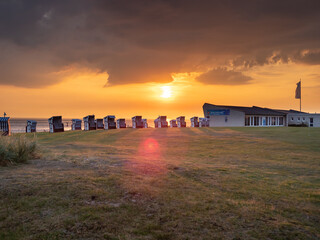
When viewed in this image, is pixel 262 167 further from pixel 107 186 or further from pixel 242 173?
pixel 107 186

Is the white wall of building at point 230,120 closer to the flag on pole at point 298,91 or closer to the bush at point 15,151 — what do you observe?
the flag on pole at point 298,91

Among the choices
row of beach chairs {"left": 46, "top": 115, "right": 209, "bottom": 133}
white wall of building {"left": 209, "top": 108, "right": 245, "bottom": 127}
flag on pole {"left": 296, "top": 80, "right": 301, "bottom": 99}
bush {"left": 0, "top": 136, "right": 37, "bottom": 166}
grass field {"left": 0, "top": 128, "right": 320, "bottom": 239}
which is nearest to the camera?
grass field {"left": 0, "top": 128, "right": 320, "bottom": 239}

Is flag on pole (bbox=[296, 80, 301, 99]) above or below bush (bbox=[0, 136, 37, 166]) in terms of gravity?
above

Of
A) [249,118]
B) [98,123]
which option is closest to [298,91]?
[249,118]

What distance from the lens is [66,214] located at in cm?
416

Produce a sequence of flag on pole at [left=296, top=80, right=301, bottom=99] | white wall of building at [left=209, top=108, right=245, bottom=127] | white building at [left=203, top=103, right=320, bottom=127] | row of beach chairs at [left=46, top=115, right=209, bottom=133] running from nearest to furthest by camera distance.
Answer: row of beach chairs at [left=46, top=115, right=209, bottom=133] < flag on pole at [left=296, top=80, right=301, bottom=99] < white wall of building at [left=209, top=108, right=245, bottom=127] < white building at [left=203, top=103, right=320, bottom=127]

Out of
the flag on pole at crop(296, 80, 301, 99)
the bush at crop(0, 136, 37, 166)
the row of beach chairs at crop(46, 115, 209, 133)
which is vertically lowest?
the bush at crop(0, 136, 37, 166)

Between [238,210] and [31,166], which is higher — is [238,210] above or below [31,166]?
below

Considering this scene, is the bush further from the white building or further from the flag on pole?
the white building

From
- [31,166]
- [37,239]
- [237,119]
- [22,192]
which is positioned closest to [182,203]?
[37,239]

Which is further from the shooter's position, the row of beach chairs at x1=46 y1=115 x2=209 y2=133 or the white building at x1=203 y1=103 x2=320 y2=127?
the white building at x1=203 y1=103 x2=320 y2=127

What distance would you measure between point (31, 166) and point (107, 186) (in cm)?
323

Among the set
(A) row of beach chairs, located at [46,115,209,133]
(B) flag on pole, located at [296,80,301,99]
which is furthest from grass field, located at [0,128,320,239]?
(B) flag on pole, located at [296,80,301,99]

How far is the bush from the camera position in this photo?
7545mm
